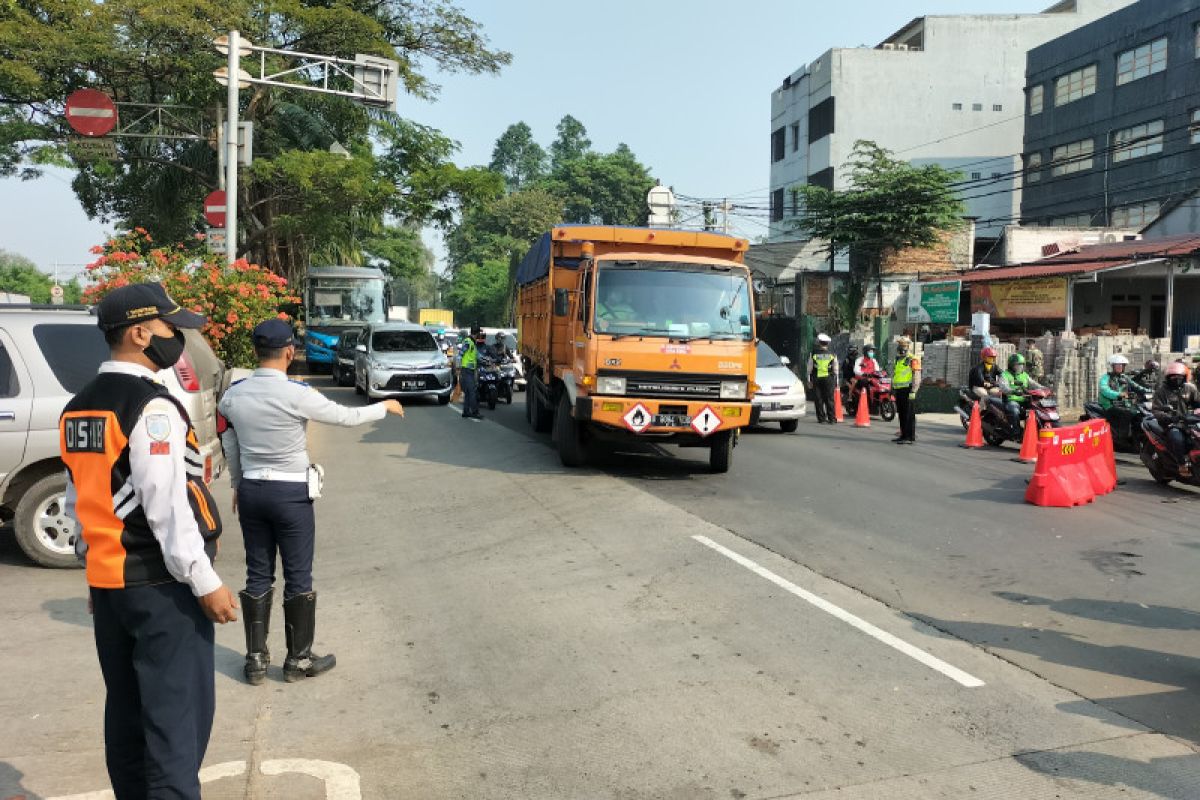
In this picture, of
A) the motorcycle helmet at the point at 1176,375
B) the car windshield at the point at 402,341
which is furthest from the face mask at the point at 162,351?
the car windshield at the point at 402,341

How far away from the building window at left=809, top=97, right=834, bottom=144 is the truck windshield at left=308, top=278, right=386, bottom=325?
28.3 m

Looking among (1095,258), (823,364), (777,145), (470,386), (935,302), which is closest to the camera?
(470,386)

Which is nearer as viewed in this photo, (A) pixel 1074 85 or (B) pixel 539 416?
(B) pixel 539 416

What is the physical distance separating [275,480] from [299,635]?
33.1 inches

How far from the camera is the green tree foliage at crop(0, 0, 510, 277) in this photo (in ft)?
76.4

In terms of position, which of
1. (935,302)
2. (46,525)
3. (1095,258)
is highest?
(1095,258)

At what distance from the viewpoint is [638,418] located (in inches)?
420

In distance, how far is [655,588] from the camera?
6504mm

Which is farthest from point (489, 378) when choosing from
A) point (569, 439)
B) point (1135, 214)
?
point (1135, 214)

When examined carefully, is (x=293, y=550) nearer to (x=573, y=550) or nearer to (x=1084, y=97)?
(x=573, y=550)

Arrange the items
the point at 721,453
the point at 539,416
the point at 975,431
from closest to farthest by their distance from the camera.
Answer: the point at 721,453 < the point at 975,431 < the point at 539,416

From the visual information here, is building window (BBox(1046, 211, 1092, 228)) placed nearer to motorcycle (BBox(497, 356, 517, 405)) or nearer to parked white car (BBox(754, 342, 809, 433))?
motorcycle (BBox(497, 356, 517, 405))

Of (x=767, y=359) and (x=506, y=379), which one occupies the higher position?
(x=767, y=359)

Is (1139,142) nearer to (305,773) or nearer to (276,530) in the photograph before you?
(276,530)
